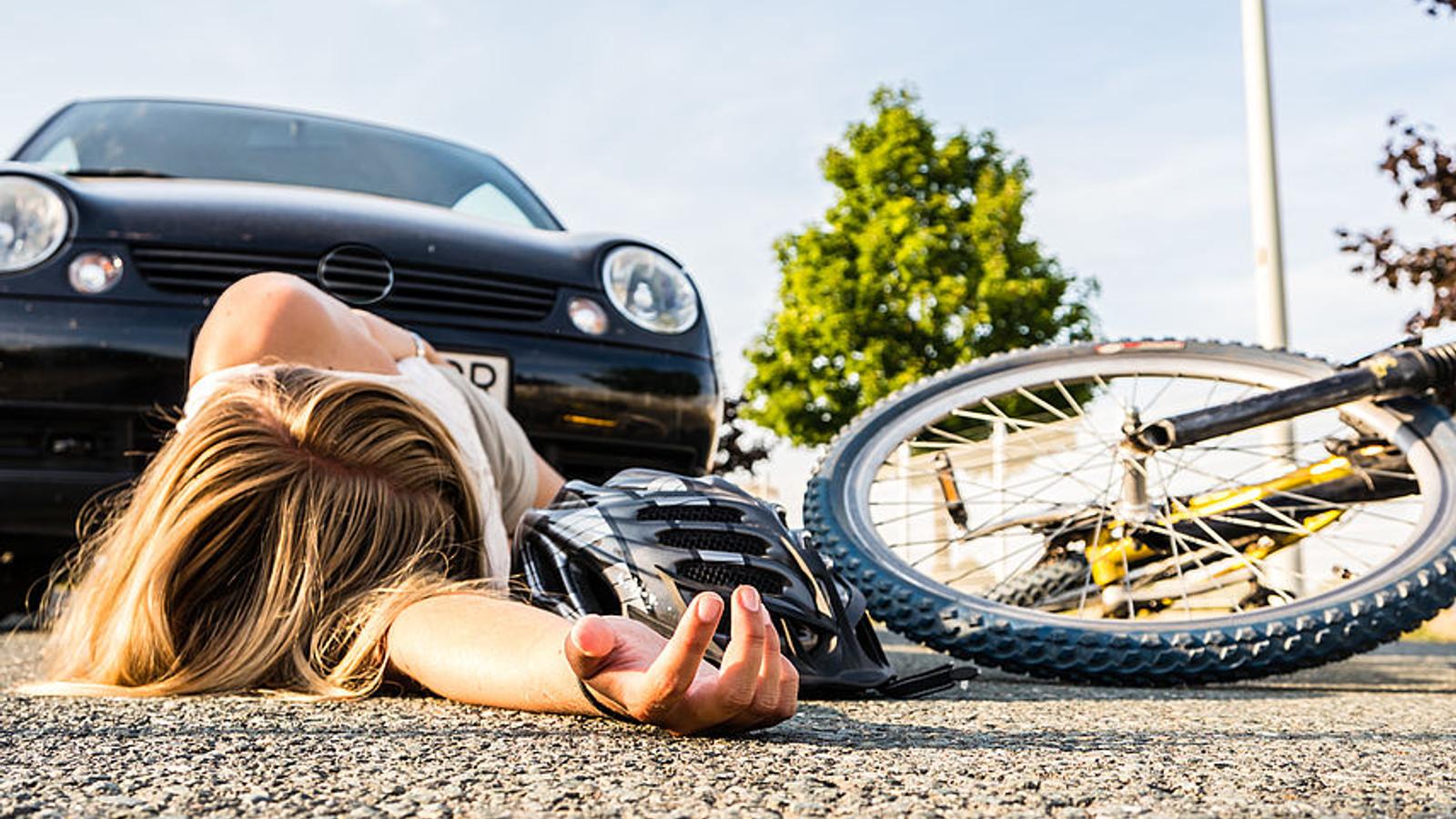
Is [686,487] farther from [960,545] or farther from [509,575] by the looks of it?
[960,545]

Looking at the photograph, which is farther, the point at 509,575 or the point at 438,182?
the point at 438,182

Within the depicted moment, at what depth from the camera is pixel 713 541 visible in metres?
1.88

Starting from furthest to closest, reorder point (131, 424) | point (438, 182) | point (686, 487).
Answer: point (438, 182) < point (131, 424) < point (686, 487)

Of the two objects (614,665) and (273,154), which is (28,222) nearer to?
(273,154)

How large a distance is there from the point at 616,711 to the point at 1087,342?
2032 millimetres

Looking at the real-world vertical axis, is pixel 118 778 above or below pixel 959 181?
below

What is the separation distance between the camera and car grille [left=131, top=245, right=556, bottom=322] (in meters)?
2.78

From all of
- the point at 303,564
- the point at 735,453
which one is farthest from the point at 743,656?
the point at 735,453

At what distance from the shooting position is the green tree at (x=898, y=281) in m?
16.3

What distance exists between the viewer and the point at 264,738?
1.32 m

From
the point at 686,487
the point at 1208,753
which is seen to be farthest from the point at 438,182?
the point at 1208,753

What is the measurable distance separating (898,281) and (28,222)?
14.6 meters

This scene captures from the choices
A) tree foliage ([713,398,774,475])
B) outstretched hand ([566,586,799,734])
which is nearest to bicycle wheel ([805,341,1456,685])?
outstretched hand ([566,586,799,734])

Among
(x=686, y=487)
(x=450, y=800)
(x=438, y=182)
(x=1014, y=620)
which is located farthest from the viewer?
(x=438, y=182)
